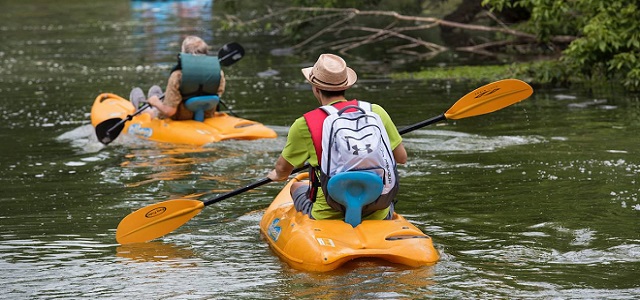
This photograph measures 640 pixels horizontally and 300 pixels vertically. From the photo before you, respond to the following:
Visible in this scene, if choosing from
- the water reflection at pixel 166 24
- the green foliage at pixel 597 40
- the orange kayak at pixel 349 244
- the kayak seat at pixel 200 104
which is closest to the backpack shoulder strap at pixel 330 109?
the orange kayak at pixel 349 244

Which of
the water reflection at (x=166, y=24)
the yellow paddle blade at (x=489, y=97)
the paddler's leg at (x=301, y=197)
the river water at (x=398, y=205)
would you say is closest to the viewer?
the river water at (x=398, y=205)

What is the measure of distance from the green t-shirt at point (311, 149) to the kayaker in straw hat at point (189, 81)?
14.6 ft

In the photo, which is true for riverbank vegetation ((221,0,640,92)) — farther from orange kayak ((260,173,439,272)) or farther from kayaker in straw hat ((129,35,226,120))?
orange kayak ((260,173,439,272))

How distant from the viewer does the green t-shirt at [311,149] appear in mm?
6070

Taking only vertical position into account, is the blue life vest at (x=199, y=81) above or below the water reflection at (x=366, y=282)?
above

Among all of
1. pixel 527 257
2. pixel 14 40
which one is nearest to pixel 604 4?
pixel 527 257

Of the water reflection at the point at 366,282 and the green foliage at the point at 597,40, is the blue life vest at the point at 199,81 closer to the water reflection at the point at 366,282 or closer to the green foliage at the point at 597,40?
the water reflection at the point at 366,282

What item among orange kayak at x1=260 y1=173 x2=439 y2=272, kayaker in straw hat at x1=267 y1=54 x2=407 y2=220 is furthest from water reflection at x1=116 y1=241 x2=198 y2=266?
kayaker in straw hat at x1=267 y1=54 x2=407 y2=220

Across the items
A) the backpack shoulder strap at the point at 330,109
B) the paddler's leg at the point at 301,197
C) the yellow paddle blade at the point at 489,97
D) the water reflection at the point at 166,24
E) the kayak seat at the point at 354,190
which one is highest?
the backpack shoulder strap at the point at 330,109

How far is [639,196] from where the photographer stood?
25.1 feet

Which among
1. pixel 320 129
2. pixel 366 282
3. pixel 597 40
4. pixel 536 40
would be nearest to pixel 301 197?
pixel 320 129

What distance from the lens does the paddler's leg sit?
6338 mm

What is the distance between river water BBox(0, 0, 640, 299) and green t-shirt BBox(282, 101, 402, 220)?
37 centimetres

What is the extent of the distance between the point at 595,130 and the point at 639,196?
3177 mm
